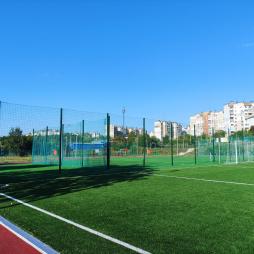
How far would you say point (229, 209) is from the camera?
7.46 meters

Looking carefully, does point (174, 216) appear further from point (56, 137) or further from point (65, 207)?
point (56, 137)

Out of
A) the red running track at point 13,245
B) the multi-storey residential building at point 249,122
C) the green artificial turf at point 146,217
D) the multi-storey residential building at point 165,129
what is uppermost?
the multi-storey residential building at point 249,122

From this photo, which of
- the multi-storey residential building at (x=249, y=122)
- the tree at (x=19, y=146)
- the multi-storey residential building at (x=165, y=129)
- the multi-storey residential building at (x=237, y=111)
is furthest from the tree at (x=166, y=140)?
the multi-storey residential building at (x=237, y=111)

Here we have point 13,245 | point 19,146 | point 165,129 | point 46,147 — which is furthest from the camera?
point 19,146

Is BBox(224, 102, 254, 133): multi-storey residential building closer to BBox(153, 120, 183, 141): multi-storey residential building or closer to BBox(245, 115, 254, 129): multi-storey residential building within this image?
BBox(245, 115, 254, 129): multi-storey residential building

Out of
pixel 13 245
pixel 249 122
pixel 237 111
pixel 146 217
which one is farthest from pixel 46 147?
pixel 237 111

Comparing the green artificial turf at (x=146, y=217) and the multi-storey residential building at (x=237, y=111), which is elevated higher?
the multi-storey residential building at (x=237, y=111)

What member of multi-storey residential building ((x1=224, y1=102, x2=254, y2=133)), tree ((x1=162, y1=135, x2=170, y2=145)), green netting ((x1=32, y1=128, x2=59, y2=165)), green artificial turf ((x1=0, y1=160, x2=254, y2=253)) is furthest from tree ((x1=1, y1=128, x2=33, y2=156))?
multi-storey residential building ((x1=224, y1=102, x2=254, y2=133))

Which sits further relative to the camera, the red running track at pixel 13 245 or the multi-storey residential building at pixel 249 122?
the multi-storey residential building at pixel 249 122

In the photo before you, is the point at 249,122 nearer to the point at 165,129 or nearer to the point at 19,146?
the point at 165,129

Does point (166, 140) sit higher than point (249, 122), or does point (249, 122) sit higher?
point (249, 122)

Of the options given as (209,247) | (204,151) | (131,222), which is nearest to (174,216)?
(131,222)

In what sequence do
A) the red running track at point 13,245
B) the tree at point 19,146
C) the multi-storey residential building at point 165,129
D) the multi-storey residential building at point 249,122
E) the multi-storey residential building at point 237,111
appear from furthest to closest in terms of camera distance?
the multi-storey residential building at point 237,111
the multi-storey residential building at point 249,122
the tree at point 19,146
the multi-storey residential building at point 165,129
the red running track at point 13,245

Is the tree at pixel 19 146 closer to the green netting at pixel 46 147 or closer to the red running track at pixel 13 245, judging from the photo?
the green netting at pixel 46 147
